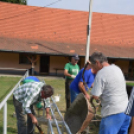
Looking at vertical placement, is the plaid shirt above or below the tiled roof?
below

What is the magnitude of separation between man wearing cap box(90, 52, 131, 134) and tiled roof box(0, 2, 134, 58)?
1288 centimetres

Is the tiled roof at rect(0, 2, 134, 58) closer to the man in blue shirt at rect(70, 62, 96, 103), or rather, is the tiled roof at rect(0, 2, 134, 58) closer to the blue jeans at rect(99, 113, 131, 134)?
the man in blue shirt at rect(70, 62, 96, 103)

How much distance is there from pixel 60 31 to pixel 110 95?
1563 centimetres

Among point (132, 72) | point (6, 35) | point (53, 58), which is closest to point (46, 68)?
point (53, 58)

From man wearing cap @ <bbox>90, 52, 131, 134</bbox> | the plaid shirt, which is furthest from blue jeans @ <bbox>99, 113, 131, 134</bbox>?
the plaid shirt

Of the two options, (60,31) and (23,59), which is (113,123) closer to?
(60,31)

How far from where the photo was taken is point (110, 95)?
2.27m

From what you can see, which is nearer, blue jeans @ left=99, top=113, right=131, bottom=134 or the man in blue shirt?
blue jeans @ left=99, top=113, right=131, bottom=134

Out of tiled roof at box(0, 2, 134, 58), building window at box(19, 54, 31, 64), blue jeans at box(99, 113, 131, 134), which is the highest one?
tiled roof at box(0, 2, 134, 58)

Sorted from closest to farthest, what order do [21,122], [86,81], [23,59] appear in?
[21,122], [86,81], [23,59]

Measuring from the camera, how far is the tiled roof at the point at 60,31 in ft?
51.6

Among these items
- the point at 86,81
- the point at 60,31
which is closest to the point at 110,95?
the point at 86,81

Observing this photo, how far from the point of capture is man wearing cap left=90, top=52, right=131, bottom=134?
7.27ft

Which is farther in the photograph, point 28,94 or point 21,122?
point 21,122
